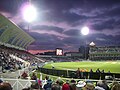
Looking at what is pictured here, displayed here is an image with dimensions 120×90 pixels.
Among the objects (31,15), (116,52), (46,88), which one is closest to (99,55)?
(116,52)

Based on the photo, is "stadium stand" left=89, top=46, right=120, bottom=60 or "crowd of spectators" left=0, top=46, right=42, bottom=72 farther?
"stadium stand" left=89, top=46, right=120, bottom=60

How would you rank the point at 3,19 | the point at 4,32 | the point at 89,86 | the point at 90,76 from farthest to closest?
the point at 4,32 < the point at 3,19 < the point at 90,76 < the point at 89,86

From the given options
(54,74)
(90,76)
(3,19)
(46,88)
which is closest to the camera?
(46,88)

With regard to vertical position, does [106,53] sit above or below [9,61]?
above

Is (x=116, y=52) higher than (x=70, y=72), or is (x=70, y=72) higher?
(x=116, y=52)

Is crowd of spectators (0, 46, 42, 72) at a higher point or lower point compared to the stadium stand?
lower

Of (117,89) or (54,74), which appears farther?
(54,74)

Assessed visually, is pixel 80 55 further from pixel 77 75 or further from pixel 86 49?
pixel 77 75

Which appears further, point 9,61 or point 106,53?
point 106,53

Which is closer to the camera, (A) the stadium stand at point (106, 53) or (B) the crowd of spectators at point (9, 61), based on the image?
(B) the crowd of spectators at point (9, 61)

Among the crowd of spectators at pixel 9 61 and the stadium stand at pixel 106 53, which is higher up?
the stadium stand at pixel 106 53

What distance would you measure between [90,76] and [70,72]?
3400 mm

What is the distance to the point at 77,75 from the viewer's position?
1051 inches

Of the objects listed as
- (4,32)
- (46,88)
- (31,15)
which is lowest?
(46,88)
